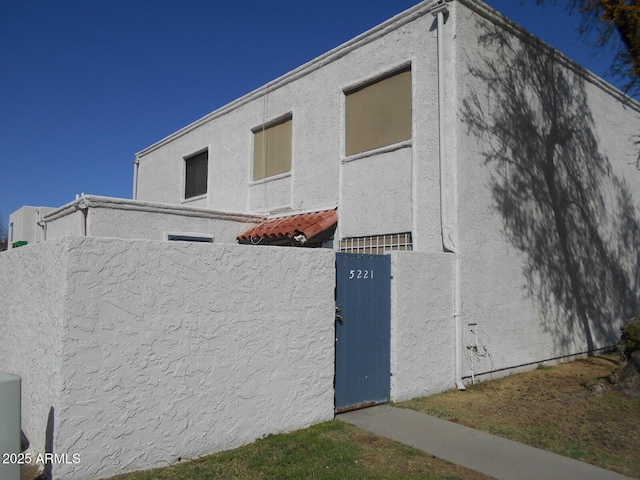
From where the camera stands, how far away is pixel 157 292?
196 inches

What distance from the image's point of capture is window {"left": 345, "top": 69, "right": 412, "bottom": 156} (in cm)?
925

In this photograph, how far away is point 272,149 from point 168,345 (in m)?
8.12

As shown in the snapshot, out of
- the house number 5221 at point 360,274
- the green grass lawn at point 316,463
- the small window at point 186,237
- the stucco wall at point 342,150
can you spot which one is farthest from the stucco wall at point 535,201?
the small window at point 186,237

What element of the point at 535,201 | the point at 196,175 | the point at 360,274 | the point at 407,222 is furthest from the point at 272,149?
the point at 360,274

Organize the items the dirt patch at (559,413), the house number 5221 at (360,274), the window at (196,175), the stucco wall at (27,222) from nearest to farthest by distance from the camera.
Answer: the dirt patch at (559,413) < the house number 5221 at (360,274) < the window at (196,175) < the stucco wall at (27,222)

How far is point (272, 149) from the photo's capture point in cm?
1244

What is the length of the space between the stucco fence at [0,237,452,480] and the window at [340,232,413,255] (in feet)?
9.29

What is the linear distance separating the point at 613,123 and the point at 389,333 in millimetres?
9687

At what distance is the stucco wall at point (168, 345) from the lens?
450 centimetres

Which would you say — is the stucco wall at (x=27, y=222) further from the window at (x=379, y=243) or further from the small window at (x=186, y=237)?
the window at (x=379, y=243)

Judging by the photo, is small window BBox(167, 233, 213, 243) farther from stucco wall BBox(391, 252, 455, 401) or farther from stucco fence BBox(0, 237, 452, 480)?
stucco wall BBox(391, 252, 455, 401)

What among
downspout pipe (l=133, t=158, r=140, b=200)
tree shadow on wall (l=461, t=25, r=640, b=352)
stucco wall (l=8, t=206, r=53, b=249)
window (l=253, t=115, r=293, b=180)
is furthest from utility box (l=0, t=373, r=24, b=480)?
downspout pipe (l=133, t=158, r=140, b=200)

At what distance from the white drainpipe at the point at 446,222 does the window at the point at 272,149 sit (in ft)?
14.2

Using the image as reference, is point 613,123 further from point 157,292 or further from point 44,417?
point 44,417
